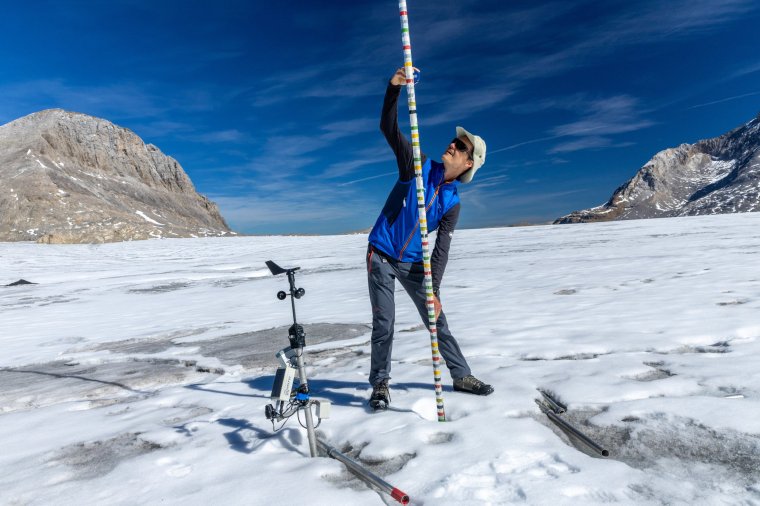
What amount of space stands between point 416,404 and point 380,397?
0.36 m

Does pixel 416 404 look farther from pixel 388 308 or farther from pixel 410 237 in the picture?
pixel 410 237

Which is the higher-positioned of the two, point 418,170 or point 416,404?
point 418,170

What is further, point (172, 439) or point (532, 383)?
point (532, 383)

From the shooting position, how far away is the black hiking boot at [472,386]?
4883 millimetres

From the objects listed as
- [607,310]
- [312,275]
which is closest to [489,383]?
[607,310]

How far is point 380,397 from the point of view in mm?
4820

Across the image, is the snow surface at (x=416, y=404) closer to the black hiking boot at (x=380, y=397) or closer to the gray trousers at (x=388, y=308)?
the black hiking boot at (x=380, y=397)

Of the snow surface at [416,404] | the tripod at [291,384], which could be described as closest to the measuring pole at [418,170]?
the snow surface at [416,404]

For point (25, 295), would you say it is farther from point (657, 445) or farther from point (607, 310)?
point (657, 445)

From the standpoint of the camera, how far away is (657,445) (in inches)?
145

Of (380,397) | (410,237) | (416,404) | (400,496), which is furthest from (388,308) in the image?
(400,496)

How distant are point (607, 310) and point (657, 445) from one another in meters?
5.28

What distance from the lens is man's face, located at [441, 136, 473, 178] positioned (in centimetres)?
457

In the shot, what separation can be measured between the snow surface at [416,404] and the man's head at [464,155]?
220 cm
